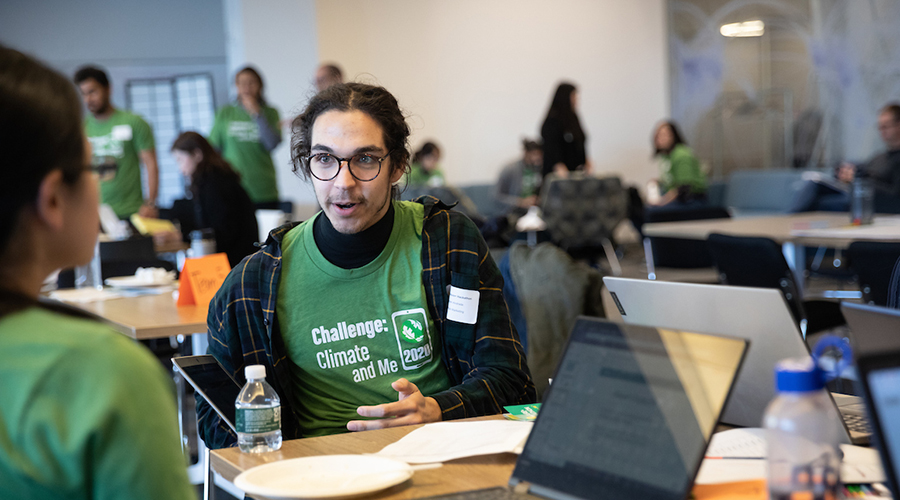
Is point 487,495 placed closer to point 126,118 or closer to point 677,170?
point 126,118

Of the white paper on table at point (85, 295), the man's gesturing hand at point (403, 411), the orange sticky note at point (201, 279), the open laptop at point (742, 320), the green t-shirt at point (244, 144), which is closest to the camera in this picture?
the open laptop at point (742, 320)

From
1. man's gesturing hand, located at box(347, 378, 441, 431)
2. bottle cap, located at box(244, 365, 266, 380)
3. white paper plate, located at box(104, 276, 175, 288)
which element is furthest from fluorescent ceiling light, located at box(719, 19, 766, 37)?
bottle cap, located at box(244, 365, 266, 380)

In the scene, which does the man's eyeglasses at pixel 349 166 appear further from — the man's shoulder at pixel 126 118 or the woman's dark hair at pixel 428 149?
the woman's dark hair at pixel 428 149

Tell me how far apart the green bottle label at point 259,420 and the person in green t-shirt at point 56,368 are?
20.5 inches

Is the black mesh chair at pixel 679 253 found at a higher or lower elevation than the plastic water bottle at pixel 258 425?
lower

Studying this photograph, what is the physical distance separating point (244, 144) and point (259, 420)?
17.1ft

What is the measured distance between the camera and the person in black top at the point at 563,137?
7348 millimetres

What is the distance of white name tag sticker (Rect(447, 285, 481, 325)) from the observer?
164 centimetres

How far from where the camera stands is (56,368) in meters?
0.62

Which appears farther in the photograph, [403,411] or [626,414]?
[403,411]

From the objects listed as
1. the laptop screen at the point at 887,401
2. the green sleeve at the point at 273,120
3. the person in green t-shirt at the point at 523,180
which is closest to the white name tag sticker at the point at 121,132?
the green sleeve at the point at 273,120

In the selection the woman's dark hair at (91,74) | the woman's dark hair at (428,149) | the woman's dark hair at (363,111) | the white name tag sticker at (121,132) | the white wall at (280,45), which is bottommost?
the woman's dark hair at (363,111)

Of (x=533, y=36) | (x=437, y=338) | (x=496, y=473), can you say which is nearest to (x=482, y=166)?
(x=533, y=36)

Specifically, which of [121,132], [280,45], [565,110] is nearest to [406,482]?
[121,132]
